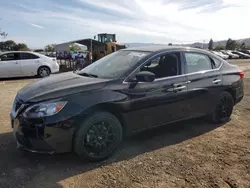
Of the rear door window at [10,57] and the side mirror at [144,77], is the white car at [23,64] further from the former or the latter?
the side mirror at [144,77]

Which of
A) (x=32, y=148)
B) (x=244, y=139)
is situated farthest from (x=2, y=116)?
(x=244, y=139)

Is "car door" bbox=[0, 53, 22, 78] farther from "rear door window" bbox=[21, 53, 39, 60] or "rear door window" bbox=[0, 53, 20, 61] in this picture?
"rear door window" bbox=[21, 53, 39, 60]

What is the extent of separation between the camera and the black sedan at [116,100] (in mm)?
3232

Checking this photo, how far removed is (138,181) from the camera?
3.06 metres

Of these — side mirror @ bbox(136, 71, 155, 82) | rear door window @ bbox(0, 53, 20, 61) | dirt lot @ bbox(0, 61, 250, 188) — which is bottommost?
dirt lot @ bbox(0, 61, 250, 188)

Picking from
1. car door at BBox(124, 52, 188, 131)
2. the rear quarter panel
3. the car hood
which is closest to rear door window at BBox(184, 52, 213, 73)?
car door at BBox(124, 52, 188, 131)

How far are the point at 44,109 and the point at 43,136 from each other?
34 cm

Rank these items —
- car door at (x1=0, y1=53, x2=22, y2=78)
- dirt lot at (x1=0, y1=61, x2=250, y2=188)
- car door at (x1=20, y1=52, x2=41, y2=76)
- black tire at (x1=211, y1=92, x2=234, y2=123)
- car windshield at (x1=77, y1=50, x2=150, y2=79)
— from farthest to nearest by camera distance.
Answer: car door at (x1=20, y1=52, x2=41, y2=76) < car door at (x1=0, y1=53, x2=22, y2=78) < black tire at (x1=211, y1=92, x2=234, y2=123) < car windshield at (x1=77, y1=50, x2=150, y2=79) < dirt lot at (x1=0, y1=61, x2=250, y2=188)

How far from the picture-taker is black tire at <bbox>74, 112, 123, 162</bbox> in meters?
3.35

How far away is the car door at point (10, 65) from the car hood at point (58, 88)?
30.9 feet

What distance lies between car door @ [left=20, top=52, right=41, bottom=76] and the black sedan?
30.0 ft

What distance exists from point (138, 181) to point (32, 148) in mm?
1404

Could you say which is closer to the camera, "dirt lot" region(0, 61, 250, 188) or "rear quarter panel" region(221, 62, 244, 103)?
"dirt lot" region(0, 61, 250, 188)

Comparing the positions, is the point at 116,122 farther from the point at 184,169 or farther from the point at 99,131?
the point at 184,169
